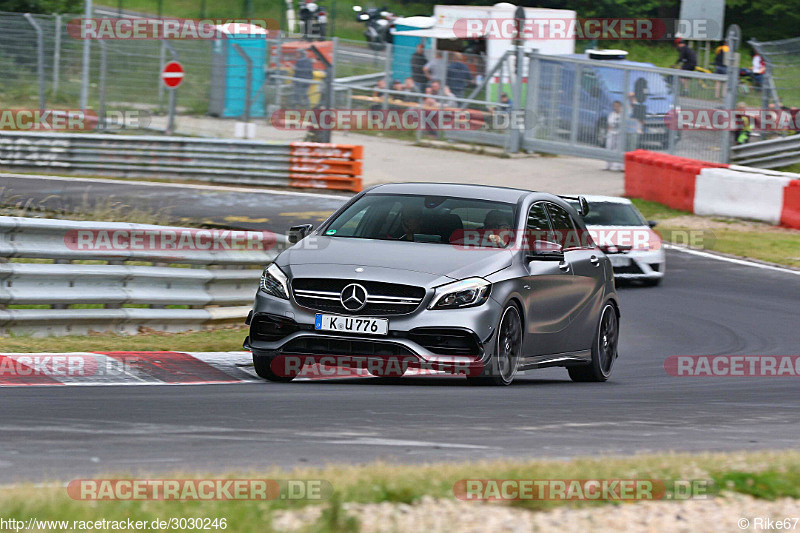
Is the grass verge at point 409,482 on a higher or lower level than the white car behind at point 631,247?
higher

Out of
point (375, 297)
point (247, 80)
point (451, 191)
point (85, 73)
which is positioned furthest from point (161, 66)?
point (375, 297)

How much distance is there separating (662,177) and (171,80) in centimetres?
1090

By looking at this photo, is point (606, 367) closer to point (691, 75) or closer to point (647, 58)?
point (691, 75)

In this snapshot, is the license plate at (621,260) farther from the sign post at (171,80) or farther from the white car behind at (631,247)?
the sign post at (171,80)

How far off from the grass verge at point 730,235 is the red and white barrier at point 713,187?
0.19 metres

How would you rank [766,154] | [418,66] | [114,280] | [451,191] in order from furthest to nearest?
[418,66]
[766,154]
[114,280]
[451,191]

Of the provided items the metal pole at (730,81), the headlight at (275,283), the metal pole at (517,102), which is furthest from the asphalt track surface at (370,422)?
the metal pole at (517,102)

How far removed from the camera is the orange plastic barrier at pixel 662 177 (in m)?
24.5

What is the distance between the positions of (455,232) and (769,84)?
1831 cm

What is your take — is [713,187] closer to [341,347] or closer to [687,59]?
[687,59]

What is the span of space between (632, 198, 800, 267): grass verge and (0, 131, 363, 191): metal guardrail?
6.30m

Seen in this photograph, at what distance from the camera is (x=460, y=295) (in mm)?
8367

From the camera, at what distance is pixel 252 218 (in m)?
20.9

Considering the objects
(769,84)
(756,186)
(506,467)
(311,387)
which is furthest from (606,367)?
(769,84)
